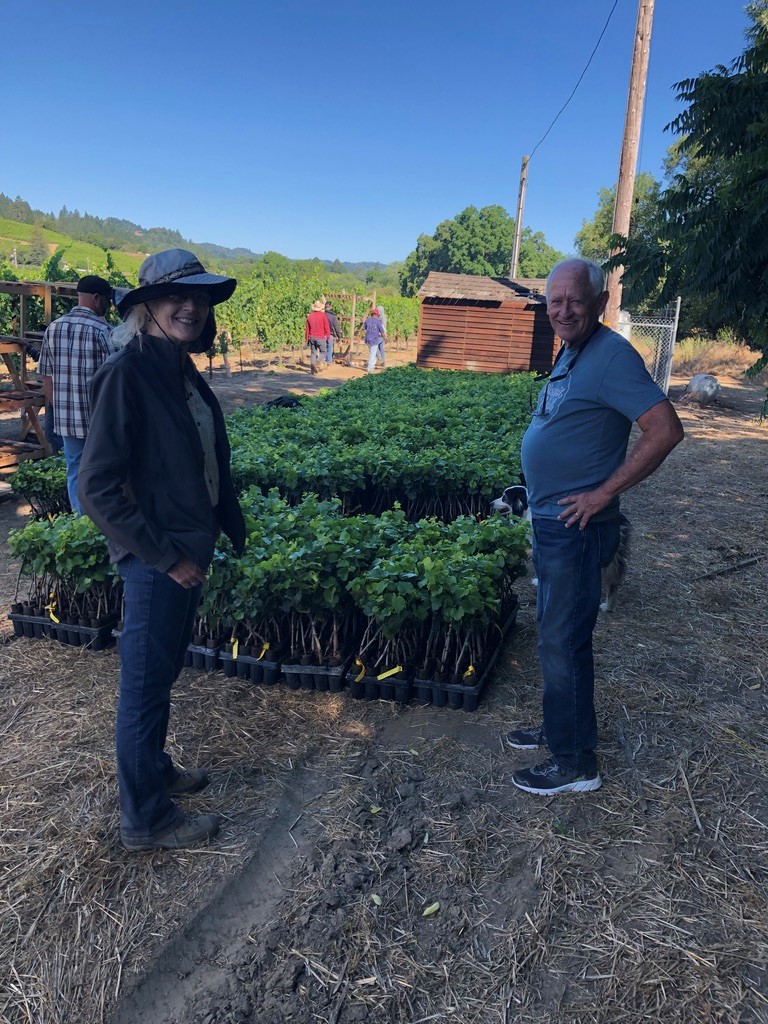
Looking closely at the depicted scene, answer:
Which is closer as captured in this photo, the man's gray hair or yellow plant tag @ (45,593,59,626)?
the man's gray hair

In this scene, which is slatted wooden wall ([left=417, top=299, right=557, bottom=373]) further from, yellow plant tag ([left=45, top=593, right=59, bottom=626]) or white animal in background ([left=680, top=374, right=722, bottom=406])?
yellow plant tag ([left=45, top=593, right=59, bottom=626])

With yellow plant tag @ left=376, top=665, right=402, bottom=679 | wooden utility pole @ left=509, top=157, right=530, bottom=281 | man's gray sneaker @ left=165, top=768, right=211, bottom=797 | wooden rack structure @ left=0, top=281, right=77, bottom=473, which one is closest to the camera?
man's gray sneaker @ left=165, top=768, right=211, bottom=797

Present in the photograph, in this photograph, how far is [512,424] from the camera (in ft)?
32.0

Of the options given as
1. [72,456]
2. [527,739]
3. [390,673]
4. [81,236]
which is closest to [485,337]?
[72,456]

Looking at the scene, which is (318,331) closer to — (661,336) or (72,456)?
(661,336)

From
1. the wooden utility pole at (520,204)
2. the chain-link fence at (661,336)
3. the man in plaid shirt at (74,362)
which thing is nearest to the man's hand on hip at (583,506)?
the man in plaid shirt at (74,362)

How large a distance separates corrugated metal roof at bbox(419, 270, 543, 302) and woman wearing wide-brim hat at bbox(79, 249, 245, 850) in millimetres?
20566

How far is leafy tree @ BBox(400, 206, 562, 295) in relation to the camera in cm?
9197

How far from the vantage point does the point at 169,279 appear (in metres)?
2.52

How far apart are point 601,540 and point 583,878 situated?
4.41 ft

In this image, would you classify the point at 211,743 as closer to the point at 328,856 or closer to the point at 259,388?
the point at 328,856

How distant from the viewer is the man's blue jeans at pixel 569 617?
9.61 feet

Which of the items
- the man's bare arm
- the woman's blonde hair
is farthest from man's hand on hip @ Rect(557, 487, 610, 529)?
the woman's blonde hair

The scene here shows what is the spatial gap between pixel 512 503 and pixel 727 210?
9.38 ft
